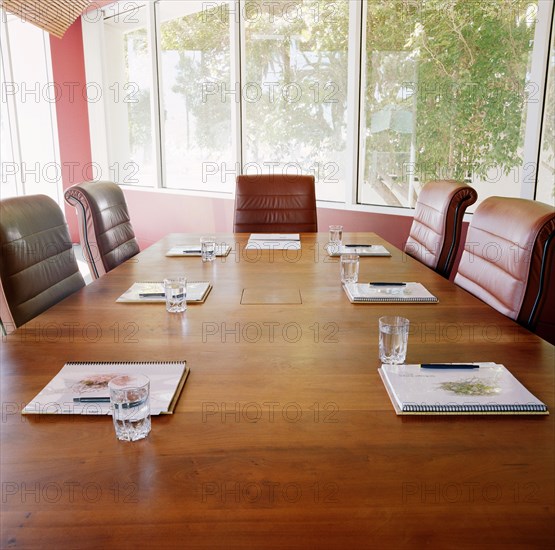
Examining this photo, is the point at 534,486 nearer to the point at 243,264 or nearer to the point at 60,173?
the point at 243,264

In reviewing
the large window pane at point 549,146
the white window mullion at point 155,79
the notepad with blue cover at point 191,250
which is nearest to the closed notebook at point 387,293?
the notepad with blue cover at point 191,250

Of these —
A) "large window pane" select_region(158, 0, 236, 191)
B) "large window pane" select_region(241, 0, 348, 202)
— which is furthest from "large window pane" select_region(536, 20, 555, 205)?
"large window pane" select_region(158, 0, 236, 191)

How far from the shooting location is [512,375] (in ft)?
3.59

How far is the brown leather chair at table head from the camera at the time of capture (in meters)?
1.55

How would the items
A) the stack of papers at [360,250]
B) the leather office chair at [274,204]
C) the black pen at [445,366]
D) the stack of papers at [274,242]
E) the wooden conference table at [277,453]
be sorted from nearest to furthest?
the wooden conference table at [277,453] → the black pen at [445,366] → the stack of papers at [360,250] → the stack of papers at [274,242] → the leather office chair at [274,204]

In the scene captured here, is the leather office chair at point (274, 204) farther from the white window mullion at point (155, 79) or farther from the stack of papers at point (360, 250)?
the white window mullion at point (155, 79)

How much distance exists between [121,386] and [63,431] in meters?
0.12

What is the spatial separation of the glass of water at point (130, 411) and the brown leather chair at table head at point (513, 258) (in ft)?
3.78

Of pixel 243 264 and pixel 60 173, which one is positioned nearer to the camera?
pixel 243 264

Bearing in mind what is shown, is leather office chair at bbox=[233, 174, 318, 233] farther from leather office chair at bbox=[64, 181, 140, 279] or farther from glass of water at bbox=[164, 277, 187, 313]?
glass of water at bbox=[164, 277, 187, 313]

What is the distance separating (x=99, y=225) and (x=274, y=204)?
127 centimetres

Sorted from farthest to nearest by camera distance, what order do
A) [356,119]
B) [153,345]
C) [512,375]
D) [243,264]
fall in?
[356,119]
[243,264]
[153,345]
[512,375]

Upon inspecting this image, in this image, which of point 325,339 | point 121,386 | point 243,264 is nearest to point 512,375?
point 325,339

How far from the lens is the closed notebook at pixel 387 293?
1.68m
